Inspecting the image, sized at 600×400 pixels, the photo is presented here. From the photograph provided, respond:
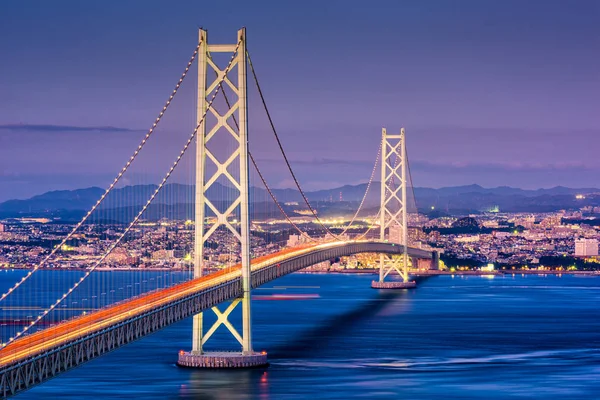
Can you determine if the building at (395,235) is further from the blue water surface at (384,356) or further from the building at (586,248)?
the building at (586,248)

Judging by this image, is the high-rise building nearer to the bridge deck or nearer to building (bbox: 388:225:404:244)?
building (bbox: 388:225:404:244)

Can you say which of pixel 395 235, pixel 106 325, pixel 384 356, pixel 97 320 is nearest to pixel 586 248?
pixel 395 235

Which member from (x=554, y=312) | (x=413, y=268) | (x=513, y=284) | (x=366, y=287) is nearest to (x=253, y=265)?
(x=554, y=312)

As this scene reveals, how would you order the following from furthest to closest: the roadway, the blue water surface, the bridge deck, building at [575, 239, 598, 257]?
building at [575, 239, 598, 257], the blue water surface, the roadway, the bridge deck

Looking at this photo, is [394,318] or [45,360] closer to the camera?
[45,360]

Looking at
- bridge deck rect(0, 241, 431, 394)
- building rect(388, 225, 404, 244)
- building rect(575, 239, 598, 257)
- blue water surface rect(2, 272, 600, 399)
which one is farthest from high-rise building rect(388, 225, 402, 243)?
bridge deck rect(0, 241, 431, 394)

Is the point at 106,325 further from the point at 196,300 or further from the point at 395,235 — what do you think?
the point at 395,235

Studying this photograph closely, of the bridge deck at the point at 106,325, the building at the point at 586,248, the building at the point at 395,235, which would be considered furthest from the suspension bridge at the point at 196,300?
the building at the point at 586,248

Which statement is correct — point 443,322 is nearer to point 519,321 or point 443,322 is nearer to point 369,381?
point 519,321
